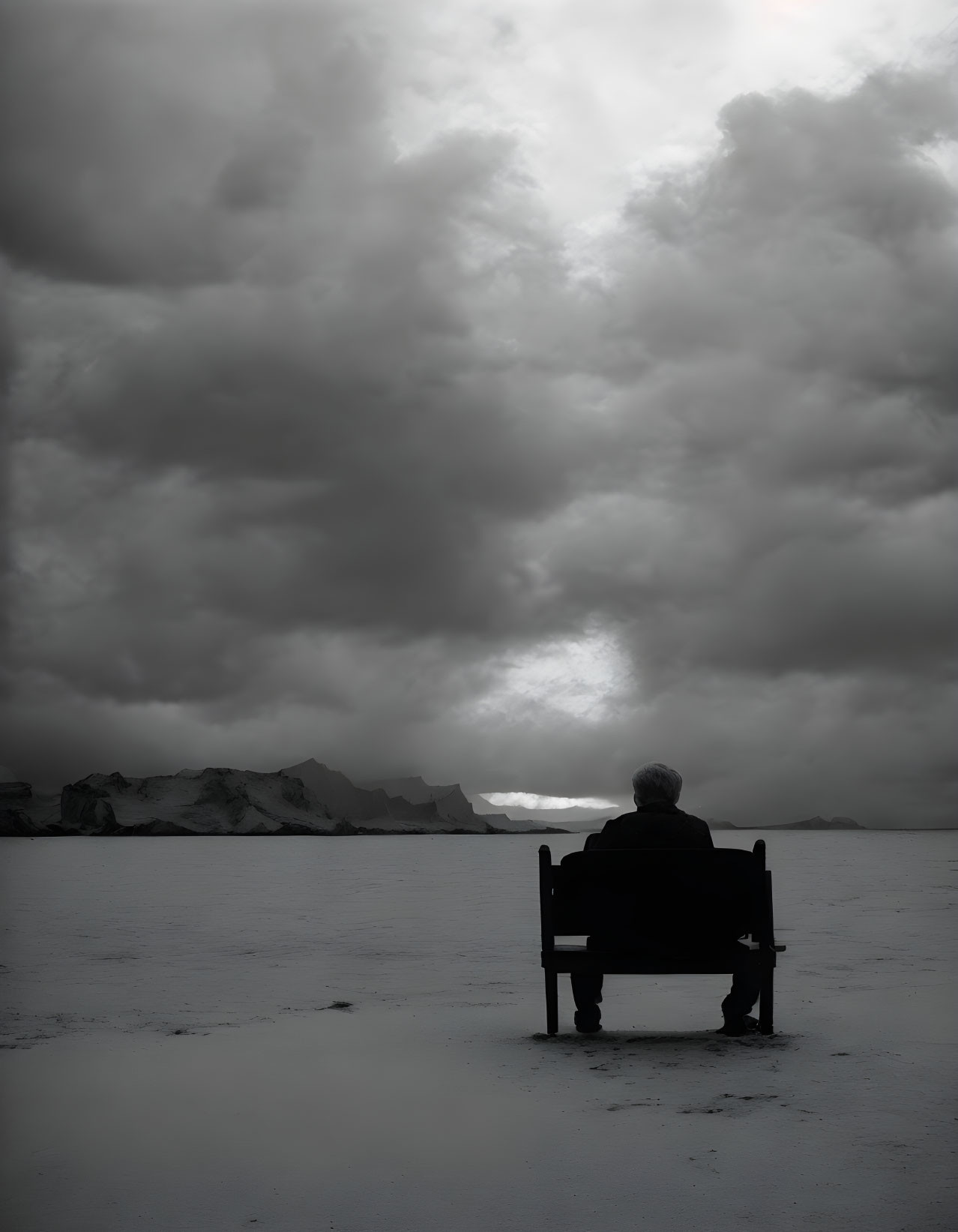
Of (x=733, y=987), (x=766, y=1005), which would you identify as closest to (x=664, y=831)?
(x=733, y=987)

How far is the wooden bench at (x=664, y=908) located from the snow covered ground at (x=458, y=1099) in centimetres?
53

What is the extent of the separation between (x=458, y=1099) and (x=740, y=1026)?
2362mm

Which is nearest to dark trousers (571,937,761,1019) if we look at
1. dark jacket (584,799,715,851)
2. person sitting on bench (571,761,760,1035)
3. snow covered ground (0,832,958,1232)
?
person sitting on bench (571,761,760,1035)

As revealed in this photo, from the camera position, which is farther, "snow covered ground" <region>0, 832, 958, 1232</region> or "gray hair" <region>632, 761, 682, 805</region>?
"gray hair" <region>632, 761, 682, 805</region>

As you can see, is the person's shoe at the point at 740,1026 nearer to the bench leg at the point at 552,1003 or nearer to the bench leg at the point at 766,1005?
the bench leg at the point at 766,1005

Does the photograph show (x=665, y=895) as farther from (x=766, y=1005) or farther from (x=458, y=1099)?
(x=458, y=1099)

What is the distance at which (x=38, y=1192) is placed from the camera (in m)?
4.47

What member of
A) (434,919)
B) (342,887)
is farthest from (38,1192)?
(342,887)

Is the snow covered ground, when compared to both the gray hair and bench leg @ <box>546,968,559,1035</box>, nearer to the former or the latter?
bench leg @ <box>546,968,559,1035</box>

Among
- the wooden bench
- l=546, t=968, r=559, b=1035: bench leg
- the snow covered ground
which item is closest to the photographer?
the snow covered ground

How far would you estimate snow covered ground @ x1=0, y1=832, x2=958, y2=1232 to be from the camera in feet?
13.9

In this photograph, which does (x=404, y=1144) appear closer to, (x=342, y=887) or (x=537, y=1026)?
(x=537, y=1026)

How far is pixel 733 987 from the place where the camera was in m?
7.59

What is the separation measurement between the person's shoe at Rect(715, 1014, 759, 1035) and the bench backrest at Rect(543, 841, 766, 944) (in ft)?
2.51
